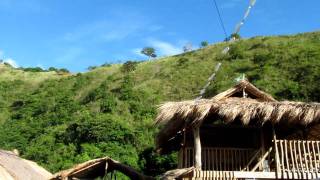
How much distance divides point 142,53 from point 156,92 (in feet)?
73.2

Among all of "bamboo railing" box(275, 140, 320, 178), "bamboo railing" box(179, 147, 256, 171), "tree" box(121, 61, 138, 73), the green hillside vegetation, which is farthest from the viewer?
"tree" box(121, 61, 138, 73)

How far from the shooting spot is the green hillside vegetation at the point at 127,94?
96.3 feet

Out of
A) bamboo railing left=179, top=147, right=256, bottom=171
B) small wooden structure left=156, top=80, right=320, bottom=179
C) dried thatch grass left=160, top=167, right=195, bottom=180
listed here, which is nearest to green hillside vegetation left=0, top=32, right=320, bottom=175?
small wooden structure left=156, top=80, right=320, bottom=179

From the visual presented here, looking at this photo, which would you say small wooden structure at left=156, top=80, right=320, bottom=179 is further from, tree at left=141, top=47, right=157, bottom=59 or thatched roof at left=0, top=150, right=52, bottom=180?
tree at left=141, top=47, right=157, bottom=59

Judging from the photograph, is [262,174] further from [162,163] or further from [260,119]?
[162,163]

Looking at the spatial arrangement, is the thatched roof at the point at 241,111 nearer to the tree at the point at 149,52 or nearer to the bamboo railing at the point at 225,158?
Result: the bamboo railing at the point at 225,158

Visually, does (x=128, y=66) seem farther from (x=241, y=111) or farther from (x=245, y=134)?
(x=241, y=111)

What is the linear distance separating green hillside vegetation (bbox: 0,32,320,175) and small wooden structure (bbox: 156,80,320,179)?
1131 centimetres

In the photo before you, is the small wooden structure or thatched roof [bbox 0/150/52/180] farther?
the small wooden structure

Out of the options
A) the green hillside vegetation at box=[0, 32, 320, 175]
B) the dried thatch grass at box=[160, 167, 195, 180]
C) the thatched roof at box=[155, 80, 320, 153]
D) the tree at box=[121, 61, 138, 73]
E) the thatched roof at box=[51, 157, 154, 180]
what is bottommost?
the dried thatch grass at box=[160, 167, 195, 180]

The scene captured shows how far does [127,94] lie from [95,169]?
23549 mm

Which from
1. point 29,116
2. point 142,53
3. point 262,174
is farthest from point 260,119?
point 142,53

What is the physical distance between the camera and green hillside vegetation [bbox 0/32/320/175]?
2936 cm

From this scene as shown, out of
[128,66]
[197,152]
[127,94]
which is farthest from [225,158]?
[128,66]
